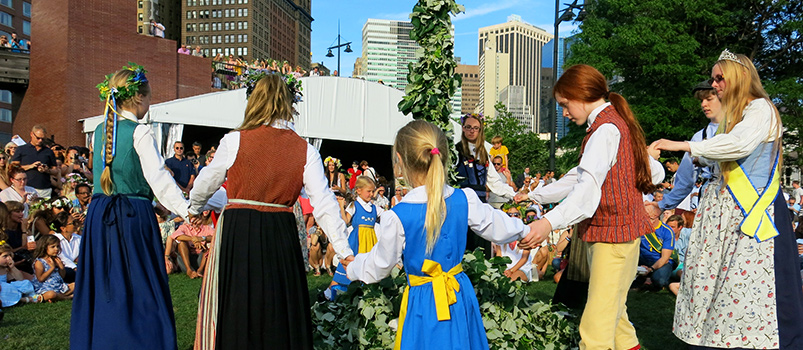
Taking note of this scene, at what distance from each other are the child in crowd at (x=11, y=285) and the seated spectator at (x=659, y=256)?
7686 mm

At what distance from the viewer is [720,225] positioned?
12.0ft

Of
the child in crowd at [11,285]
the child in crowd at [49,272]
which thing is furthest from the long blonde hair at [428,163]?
the child in crowd at [49,272]

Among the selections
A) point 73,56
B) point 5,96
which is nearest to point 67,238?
point 73,56

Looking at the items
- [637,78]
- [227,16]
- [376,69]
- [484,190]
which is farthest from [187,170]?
[227,16]

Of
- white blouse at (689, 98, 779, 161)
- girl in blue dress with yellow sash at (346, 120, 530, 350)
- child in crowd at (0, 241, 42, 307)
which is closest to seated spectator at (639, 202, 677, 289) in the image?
white blouse at (689, 98, 779, 161)

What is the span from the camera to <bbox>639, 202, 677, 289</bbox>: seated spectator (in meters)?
7.75

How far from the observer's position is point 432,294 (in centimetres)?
286

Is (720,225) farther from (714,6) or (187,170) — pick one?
(714,6)

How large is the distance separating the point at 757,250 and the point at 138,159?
398 cm

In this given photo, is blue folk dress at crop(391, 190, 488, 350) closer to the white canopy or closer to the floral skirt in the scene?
the floral skirt

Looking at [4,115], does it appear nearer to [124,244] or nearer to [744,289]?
[124,244]

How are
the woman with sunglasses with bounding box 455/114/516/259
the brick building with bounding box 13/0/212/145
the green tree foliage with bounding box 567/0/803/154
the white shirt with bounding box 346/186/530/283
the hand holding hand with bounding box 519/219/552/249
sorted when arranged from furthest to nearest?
the brick building with bounding box 13/0/212/145 → the green tree foliage with bounding box 567/0/803/154 → the woman with sunglasses with bounding box 455/114/516/259 → the hand holding hand with bounding box 519/219/552/249 → the white shirt with bounding box 346/186/530/283

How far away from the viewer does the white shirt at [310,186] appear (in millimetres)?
3366

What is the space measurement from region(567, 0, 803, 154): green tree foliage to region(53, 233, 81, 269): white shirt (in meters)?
20.0
